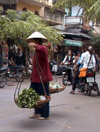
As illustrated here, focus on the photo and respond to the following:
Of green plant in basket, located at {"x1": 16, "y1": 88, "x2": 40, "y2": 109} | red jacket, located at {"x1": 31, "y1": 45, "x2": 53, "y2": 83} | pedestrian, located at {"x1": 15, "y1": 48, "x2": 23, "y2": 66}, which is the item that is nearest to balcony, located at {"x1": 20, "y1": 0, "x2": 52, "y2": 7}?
pedestrian, located at {"x1": 15, "y1": 48, "x2": 23, "y2": 66}

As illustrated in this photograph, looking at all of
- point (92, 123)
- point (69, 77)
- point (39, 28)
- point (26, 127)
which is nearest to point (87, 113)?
point (92, 123)

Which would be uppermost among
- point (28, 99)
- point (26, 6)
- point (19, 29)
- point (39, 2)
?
point (39, 2)

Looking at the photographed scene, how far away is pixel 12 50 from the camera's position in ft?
53.9

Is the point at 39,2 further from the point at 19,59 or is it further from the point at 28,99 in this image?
the point at 28,99

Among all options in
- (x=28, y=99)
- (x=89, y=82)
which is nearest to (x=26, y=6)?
(x=89, y=82)

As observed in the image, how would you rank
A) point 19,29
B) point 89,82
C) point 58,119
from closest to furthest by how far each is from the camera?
point 58,119
point 89,82
point 19,29

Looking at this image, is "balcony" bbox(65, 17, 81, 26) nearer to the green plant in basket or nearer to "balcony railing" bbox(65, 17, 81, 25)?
"balcony railing" bbox(65, 17, 81, 25)

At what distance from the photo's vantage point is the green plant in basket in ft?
14.6

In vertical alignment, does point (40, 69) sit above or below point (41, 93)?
above

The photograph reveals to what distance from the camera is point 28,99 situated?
4.54m

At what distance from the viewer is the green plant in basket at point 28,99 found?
4445 mm

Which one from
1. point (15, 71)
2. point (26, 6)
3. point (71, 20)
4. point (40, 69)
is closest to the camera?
point (40, 69)

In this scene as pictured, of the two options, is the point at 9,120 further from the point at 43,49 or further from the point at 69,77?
the point at 69,77

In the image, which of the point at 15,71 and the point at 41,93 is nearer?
the point at 41,93
